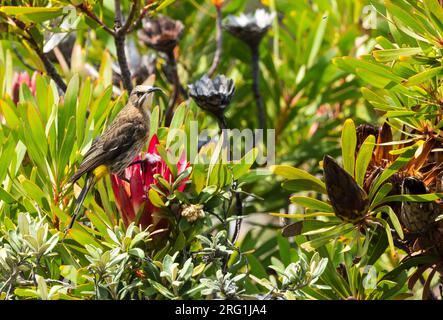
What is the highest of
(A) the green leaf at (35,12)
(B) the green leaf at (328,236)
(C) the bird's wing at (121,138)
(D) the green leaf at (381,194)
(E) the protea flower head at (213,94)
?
(A) the green leaf at (35,12)

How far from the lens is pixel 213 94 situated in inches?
52.9

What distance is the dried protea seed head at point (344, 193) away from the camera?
1.07 metres

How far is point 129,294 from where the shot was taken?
1.09m

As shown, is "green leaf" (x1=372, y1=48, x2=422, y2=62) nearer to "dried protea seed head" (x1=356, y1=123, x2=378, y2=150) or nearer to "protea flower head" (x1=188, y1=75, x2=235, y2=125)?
"dried protea seed head" (x1=356, y1=123, x2=378, y2=150)

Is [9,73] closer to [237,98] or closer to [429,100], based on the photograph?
[237,98]

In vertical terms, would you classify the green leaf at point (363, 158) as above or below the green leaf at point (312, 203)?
above

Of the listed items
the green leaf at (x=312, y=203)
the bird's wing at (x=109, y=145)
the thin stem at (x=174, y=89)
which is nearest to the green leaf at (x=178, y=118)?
the bird's wing at (x=109, y=145)

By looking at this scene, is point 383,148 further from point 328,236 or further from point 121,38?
point 121,38

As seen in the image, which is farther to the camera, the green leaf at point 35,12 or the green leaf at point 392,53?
the green leaf at point 35,12

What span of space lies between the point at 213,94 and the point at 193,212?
0.28 metres

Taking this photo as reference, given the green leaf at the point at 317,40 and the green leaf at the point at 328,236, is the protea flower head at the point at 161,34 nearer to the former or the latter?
the green leaf at the point at 317,40

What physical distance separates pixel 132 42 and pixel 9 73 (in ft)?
1.31

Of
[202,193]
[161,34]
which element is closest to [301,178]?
[202,193]

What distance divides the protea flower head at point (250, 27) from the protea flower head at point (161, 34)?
0.14 meters
